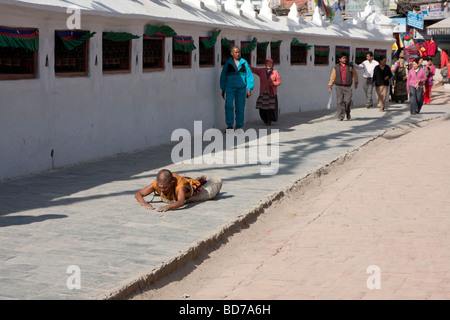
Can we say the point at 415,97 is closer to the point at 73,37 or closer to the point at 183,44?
the point at 183,44

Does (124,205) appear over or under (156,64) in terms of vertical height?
under

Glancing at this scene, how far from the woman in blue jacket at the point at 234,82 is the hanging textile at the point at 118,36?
3.82 metres

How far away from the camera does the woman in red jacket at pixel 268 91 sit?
18.1 meters

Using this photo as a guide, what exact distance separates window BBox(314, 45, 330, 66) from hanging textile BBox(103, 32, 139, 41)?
1162 cm

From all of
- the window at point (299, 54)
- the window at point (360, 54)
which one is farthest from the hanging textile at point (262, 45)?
the window at point (360, 54)

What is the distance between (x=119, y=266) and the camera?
20.8ft

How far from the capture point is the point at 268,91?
18.2m

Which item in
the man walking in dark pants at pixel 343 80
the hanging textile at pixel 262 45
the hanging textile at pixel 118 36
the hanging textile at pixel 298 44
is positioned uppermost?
the hanging textile at pixel 298 44

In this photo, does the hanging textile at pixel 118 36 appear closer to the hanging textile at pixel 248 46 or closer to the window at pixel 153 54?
the window at pixel 153 54

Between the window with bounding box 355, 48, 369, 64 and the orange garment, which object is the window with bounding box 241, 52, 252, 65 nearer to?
the window with bounding box 355, 48, 369, 64
